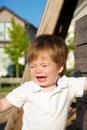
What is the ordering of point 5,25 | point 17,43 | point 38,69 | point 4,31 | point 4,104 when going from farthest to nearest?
point 4,31
point 5,25
point 17,43
point 4,104
point 38,69

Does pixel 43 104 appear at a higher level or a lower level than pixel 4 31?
lower

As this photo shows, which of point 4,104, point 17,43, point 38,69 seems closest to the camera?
point 38,69

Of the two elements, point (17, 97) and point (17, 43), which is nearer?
point (17, 97)

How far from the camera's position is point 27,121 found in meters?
3.14

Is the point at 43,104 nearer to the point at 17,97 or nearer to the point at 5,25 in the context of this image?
the point at 17,97

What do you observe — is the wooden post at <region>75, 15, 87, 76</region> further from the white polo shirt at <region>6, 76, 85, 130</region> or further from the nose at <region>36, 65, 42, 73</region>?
the nose at <region>36, 65, 42, 73</region>

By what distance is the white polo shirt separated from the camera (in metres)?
3.06

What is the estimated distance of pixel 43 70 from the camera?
3.04 meters

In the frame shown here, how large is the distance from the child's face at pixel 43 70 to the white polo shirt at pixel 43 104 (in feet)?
0.19

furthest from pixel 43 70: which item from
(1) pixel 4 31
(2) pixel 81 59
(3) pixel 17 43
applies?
(1) pixel 4 31

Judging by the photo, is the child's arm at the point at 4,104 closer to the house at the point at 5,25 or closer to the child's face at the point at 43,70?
the child's face at the point at 43,70

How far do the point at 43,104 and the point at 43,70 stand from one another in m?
0.24

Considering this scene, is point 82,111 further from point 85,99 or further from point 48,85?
point 48,85

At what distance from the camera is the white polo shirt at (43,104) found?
306 cm
